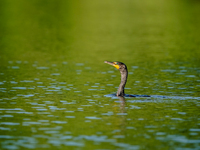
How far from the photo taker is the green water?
766 inches

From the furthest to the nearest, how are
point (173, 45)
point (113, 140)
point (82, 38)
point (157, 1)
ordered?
point (157, 1)
point (82, 38)
point (173, 45)
point (113, 140)

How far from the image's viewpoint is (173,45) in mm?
57594

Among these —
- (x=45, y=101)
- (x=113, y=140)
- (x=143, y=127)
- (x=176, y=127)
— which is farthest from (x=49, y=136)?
(x=45, y=101)

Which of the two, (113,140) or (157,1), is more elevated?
(157,1)

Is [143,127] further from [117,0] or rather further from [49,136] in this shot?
[117,0]

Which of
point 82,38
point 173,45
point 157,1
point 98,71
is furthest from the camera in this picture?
point 157,1

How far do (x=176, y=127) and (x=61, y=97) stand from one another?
8881 mm

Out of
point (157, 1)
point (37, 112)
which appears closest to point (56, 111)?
point (37, 112)

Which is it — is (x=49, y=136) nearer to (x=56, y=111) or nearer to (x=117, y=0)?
(x=56, y=111)

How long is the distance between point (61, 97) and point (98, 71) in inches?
469

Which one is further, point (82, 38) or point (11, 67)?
point (82, 38)

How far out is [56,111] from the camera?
79.1 feet

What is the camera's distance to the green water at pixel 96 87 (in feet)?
63.9

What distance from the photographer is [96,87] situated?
106ft
